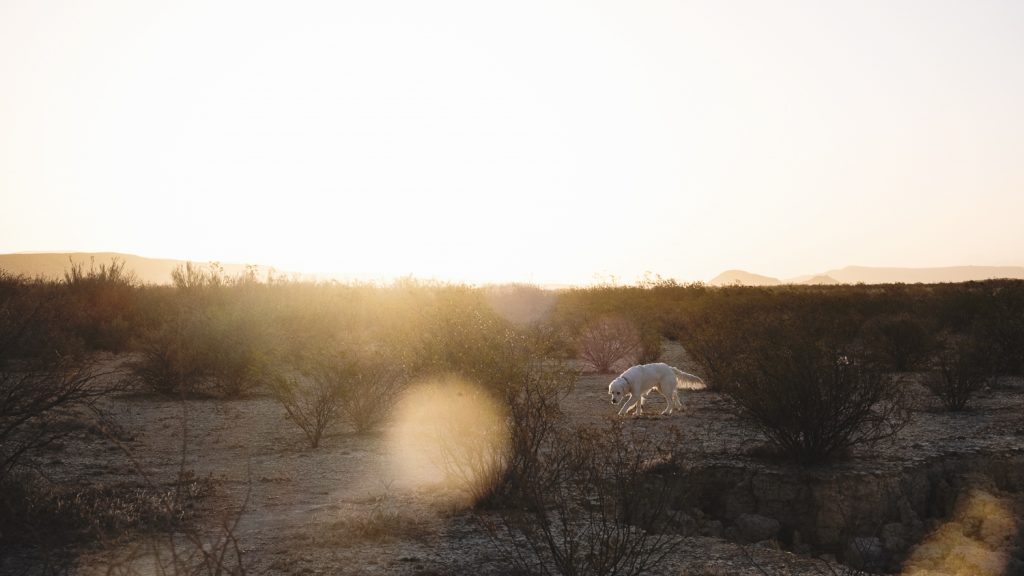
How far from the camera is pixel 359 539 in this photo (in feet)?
18.2

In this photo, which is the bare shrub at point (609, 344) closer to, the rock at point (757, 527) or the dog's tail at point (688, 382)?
the dog's tail at point (688, 382)

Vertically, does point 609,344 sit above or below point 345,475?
above

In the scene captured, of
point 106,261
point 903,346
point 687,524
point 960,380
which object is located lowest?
point 687,524

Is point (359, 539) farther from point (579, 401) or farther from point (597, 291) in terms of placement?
point (597, 291)

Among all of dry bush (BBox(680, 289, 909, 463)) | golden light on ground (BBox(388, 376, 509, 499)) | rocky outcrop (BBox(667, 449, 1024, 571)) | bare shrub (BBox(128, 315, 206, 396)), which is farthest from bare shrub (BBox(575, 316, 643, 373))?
rocky outcrop (BBox(667, 449, 1024, 571))

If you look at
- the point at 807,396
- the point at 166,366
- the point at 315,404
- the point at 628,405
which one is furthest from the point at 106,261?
the point at 807,396

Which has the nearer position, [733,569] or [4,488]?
[733,569]

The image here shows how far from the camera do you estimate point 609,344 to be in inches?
653

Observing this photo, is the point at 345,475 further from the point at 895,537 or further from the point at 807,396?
the point at 895,537

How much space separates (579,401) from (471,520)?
648 cm

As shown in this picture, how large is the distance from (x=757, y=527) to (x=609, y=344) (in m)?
10.2

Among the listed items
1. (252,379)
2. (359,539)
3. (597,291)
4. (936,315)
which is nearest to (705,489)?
(359,539)

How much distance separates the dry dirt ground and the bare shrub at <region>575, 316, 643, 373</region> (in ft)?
12.1

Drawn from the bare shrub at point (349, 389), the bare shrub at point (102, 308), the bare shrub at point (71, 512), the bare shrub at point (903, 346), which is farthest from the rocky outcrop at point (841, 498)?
the bare shrub at point (102, 308)
